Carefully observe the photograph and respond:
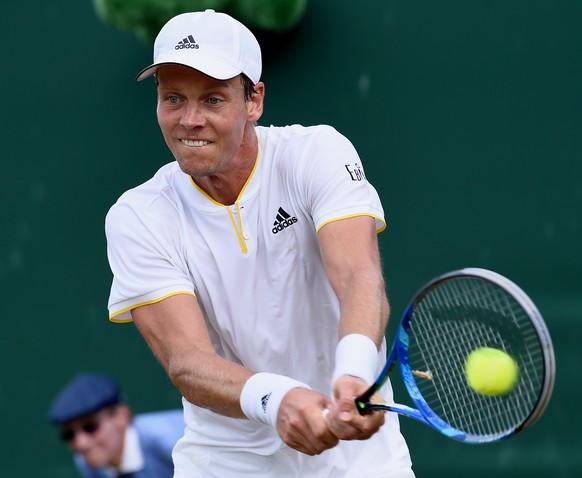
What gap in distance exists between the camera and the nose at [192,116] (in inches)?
114

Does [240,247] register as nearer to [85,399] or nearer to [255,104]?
[255,104]

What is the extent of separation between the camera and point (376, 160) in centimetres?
481

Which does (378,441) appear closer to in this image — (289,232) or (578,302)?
(289,232)

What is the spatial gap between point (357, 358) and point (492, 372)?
0.28 meters

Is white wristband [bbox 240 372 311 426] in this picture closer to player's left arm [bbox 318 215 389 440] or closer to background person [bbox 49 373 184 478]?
player's left arm [bbox 318 215 389 440]

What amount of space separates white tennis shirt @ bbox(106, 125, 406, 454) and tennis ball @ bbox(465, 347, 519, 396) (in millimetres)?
488

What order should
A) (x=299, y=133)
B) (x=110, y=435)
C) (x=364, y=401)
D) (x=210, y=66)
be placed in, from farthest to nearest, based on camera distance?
(x=110, y=435), (x=299, y=133), (x=210, y=66), (x=364, y=401)

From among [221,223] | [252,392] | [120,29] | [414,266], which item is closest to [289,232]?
[221,223]

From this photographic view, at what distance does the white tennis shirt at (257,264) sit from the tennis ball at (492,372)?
49 centimetres

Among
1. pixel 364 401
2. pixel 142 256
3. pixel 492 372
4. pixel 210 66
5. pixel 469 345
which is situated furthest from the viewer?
pixel 142 256

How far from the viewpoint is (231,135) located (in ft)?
9.72

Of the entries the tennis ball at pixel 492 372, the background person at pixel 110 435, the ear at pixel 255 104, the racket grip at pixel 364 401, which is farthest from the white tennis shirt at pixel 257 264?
the background person at pixel 110 435

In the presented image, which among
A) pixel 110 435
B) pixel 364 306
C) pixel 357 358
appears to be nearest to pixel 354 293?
pixel 364 306

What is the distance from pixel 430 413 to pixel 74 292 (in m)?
2.98
